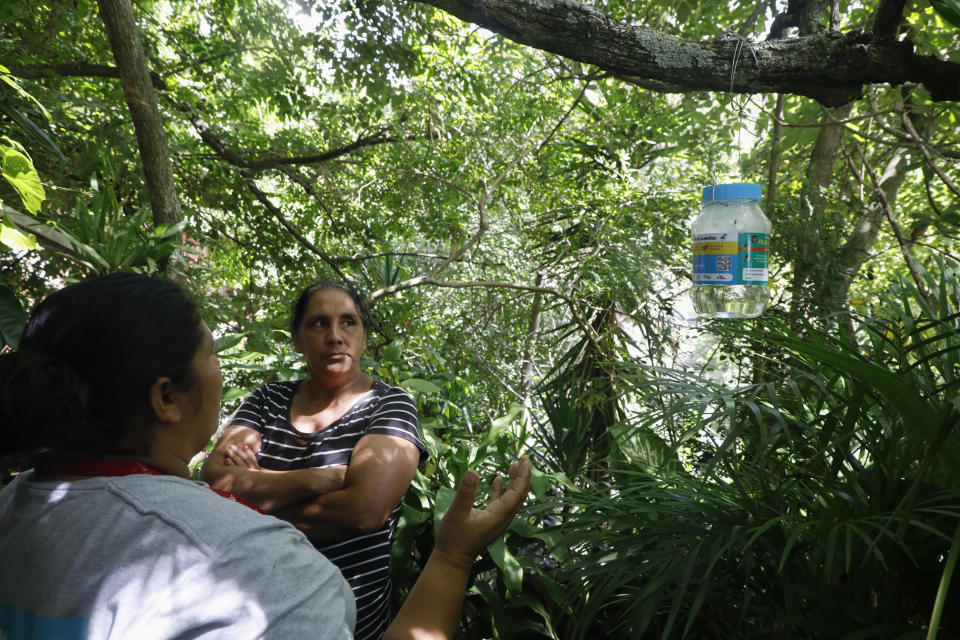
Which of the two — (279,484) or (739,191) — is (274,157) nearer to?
(279,484)

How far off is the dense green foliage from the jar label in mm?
144

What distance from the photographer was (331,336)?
182 centimetres

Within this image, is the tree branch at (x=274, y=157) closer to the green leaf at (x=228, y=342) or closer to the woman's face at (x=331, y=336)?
the green leaf at (x=228, y=342)

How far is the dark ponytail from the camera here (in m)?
0.72

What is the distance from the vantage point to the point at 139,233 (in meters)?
2.04

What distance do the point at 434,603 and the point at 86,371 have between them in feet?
1.78

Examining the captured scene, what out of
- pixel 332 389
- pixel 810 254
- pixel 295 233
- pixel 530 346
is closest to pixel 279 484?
pixel 332 389

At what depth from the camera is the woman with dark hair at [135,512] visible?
0.63 m

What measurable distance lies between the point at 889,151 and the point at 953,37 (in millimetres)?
902

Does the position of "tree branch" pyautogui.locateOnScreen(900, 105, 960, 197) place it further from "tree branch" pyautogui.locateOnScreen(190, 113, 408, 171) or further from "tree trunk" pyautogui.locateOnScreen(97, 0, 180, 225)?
"tree branch" pyautogui.locateOnScreen(190, 113, 408, 171)

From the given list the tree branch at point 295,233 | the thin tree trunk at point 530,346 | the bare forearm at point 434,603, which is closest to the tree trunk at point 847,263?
the thin tree trunk at point 530,346

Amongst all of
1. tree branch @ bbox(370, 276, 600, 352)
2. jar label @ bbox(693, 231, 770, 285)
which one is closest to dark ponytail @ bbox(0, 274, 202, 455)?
jar label @ bbox(693, 231, 770, 285)

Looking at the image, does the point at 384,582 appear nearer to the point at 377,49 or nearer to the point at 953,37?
the point at 377,49

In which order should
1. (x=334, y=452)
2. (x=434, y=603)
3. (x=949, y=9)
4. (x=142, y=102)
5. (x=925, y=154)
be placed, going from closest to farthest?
(x=434, y=603) → (x=949, y=9) → (x=334, y=452) → (x=925, y=154) → (x=142, y=102)
